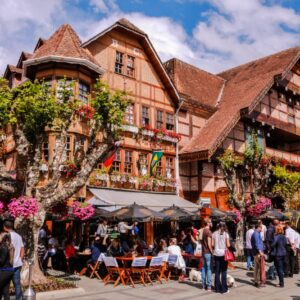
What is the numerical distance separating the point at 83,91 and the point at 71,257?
8.98 meters

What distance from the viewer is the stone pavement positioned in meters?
10.4

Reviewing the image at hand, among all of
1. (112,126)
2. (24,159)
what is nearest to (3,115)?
(24,159)

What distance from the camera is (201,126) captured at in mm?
26531

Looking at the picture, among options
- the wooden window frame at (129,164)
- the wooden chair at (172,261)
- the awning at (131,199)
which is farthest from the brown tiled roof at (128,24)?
the wooden chair at (172,261)

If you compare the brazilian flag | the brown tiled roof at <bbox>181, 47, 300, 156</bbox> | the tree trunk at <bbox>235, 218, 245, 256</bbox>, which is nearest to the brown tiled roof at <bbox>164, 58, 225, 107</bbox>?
the brown tiled roof at <bbox>181, 47, 300, 156</bbox>

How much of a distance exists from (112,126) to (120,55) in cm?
1092

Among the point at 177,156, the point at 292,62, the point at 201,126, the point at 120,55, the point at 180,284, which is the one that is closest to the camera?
the point at 180,284

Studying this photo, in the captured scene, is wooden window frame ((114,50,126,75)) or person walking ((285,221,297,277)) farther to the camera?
wooden window frame ((114,50,126,75))

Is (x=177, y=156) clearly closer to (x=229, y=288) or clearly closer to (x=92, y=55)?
(x=92, y=55)

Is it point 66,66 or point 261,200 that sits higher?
point 66,66

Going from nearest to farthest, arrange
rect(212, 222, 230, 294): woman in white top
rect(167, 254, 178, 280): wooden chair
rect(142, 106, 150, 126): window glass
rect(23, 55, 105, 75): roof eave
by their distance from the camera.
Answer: rect(212, 222, 230, 294): woman in white top → rect(167, 254, 178, 280): wooden chair → rect(23, 55, 105, 75): roof eave → rect(142, 106, 150, 126): window glass

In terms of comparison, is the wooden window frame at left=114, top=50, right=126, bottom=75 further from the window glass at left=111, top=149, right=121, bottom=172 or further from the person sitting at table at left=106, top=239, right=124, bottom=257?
the person sitting at table at left=106, top=239, right=124, bottom=257

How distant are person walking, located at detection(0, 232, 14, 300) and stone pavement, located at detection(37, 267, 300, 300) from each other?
210 cm

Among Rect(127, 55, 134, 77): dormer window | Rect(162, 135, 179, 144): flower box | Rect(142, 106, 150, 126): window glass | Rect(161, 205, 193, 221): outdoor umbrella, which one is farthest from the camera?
Rect(162, 135, 179, 144): flower box
